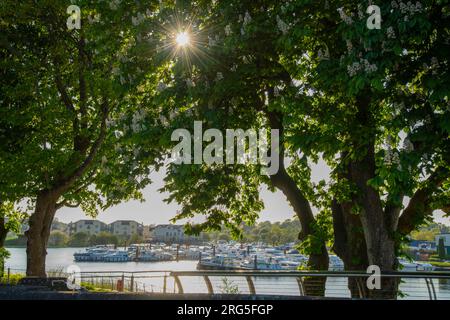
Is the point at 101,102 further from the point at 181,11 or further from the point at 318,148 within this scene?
the point at 318,148

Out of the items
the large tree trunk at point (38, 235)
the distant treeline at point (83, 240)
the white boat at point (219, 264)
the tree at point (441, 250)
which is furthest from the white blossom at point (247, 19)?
the distant treeline at point (83, 240)

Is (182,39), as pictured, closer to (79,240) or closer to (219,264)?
(219,264)

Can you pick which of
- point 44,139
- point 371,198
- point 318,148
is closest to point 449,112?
point 318,148

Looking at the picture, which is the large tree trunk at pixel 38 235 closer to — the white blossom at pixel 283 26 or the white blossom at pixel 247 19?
the white blossom at pixel 247 19

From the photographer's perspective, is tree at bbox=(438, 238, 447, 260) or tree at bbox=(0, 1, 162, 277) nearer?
tree at bbox=(0, 1, 162, 277)

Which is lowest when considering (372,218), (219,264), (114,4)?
(219,264)

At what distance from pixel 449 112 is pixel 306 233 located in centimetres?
853

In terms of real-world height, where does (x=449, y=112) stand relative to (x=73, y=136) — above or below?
below

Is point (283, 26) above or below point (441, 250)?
above

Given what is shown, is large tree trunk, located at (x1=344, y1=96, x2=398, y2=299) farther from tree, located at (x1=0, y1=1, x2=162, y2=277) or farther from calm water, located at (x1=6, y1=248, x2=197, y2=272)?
calm water, located at (x1=6, y1=248, x2=197, y2=272)

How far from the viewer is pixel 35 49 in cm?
2166

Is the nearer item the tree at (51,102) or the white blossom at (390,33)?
the white blossom at (390,33)

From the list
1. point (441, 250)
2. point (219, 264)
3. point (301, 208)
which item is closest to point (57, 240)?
point (219, 264)

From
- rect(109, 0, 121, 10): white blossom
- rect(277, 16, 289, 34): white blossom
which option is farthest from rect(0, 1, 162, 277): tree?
rect(277, 16, 289, 34): white blossom
